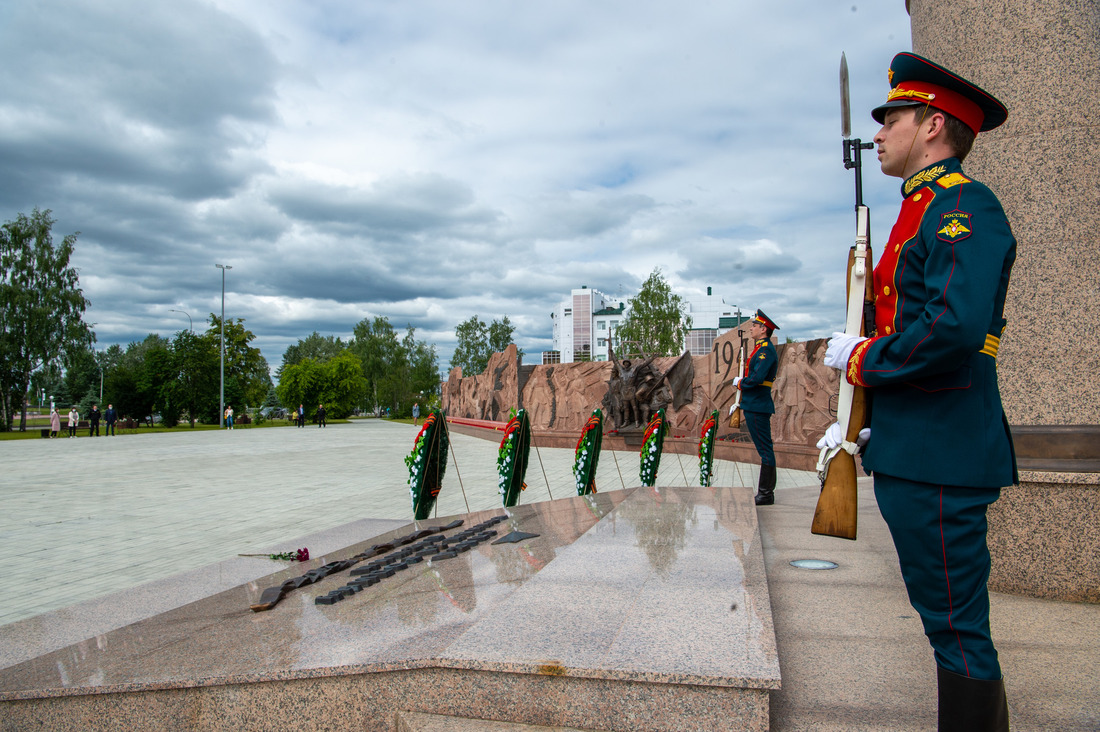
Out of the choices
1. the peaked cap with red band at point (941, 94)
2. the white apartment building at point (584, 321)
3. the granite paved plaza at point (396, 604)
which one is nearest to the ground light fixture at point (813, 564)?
the granite paved plaza at point (396, 604)

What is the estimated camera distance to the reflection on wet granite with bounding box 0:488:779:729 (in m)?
2.07

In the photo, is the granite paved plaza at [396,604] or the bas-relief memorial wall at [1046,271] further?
the bas-relief memorial wall at [1046,271]

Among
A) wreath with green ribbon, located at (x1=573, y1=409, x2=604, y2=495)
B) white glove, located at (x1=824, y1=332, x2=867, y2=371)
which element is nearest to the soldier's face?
white glove, located at (x1=824, y1=332, x2=867, y2=371)

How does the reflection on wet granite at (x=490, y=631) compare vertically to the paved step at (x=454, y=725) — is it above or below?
above

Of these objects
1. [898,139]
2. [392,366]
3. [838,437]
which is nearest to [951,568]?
[838,437]

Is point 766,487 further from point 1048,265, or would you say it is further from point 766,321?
point 1048,265

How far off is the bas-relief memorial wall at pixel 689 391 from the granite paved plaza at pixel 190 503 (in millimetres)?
1209

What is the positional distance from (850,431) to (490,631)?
1.35 m

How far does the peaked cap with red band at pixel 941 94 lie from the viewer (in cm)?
185

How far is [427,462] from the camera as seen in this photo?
5.50 metres

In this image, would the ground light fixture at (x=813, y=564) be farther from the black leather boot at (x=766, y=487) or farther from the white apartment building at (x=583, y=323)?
the white apartment building at (x=583, y=323)

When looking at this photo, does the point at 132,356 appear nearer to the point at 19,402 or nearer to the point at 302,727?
the point at 19,402

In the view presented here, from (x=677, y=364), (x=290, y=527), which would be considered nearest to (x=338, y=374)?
(x=677, y=364)

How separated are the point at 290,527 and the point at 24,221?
139 ft
